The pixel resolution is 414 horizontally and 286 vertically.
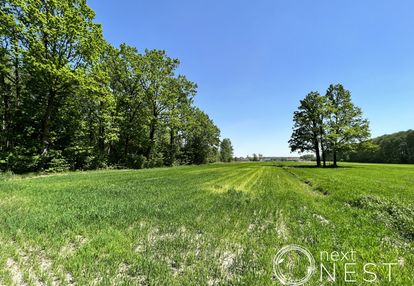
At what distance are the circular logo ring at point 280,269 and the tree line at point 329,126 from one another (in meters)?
38.2

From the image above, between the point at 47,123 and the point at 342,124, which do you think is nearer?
the point at 47,123

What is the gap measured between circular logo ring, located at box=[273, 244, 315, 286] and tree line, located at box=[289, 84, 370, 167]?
38.2m

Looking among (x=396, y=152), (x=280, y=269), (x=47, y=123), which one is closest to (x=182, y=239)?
(x=280, y=269)

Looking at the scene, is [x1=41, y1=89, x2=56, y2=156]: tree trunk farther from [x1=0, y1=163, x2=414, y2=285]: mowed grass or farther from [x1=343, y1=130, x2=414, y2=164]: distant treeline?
[x1=343, y1=130, x2=414, y2=164]: distant treeline

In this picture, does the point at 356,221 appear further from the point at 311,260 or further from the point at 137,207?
the point at 137,207

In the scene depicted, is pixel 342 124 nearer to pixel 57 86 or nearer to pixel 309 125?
pixel 309 125

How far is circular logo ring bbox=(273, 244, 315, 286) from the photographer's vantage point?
11.1 feet

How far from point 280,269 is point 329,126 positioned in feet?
135

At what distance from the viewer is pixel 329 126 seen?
39.0 metres

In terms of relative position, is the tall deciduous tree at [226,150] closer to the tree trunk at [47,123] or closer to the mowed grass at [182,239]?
the tree trunk at [47,123]

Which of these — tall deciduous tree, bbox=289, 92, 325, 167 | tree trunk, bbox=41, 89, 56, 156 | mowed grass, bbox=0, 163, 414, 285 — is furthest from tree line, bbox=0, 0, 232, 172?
tall deciduous tree, bbox=289, 92, 325, 167

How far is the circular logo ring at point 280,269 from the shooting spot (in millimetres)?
3375

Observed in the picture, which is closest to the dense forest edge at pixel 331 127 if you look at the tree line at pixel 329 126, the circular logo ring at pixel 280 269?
the tree line at pixel 329 126

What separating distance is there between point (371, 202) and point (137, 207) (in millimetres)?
9198
